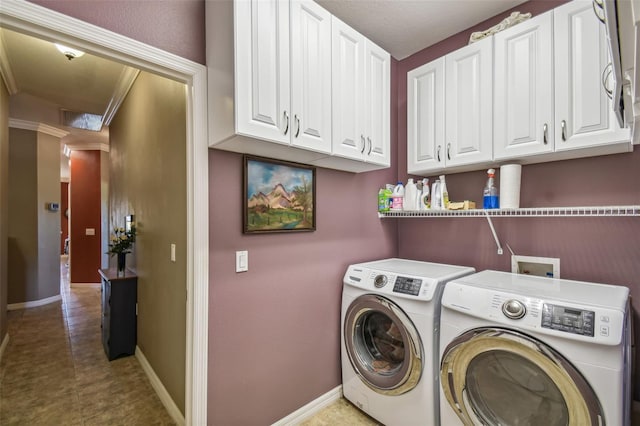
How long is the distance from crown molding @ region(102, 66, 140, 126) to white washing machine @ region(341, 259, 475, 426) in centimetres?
266

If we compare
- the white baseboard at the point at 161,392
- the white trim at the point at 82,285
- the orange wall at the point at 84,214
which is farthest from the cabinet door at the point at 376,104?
the white trim at the point at 82,285

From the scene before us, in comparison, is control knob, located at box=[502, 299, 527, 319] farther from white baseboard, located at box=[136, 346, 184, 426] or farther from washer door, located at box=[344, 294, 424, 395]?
white baseboard, located at box=[136, 346, 184, 426]

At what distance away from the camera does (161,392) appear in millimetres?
2150

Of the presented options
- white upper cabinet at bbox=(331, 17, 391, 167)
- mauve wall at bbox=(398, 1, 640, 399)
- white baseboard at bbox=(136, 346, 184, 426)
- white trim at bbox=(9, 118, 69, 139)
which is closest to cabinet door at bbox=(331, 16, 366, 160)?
white upper cabinet at bbox=(331, 17, 391, 167)

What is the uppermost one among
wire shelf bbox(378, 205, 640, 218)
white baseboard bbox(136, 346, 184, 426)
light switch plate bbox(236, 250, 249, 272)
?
wire shelf bbox(378, 205, 640, 218)

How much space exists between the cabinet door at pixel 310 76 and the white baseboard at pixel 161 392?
1.82 m

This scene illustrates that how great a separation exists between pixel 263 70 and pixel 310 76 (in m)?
0.29

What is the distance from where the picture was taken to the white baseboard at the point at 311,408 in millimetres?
1879

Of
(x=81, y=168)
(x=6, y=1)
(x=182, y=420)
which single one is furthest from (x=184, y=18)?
(x=81, y=168)

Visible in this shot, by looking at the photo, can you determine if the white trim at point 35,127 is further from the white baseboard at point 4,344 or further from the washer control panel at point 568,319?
the washer control panel at point 568,319

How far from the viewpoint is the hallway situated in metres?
1.99

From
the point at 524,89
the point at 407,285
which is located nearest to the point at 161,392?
the point at 407,285

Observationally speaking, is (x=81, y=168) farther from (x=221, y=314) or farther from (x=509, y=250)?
(x=509, y=250)

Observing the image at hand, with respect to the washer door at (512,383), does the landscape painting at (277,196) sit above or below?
above
